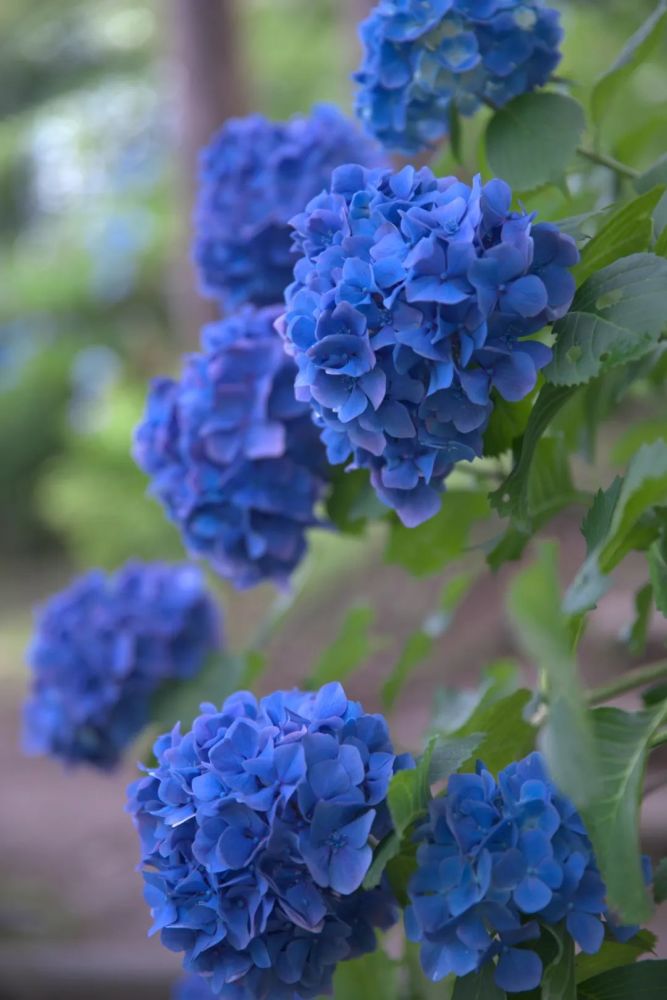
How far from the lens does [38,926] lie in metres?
2.97

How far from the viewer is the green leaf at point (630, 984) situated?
1.99 feet

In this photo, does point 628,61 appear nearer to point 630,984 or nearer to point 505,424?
point 505,424

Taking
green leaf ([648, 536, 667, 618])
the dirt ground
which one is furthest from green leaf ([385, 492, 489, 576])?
the dirt ground

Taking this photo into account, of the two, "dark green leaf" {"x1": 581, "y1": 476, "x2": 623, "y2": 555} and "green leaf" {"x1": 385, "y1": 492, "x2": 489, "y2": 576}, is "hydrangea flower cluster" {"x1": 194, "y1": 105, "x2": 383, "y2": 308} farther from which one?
"dark green leaf" {"x1": 581, "y1": 476, "x2": 623, "y2": 555}

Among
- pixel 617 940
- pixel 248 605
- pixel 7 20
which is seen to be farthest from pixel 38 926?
pixel 7 20

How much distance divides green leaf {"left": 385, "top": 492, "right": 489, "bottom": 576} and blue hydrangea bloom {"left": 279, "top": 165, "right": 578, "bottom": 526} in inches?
10.8

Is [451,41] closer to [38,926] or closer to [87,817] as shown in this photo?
[38,926]

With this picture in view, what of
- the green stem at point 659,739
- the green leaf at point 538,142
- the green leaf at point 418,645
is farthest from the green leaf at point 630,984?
the green leaf at point 538,142

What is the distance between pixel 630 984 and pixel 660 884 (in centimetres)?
5

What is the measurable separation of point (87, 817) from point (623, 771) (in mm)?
3451

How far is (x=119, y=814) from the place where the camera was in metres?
3.78

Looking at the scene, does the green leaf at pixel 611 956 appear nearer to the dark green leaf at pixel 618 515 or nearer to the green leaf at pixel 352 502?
the dark green leaf at pixel 618 515

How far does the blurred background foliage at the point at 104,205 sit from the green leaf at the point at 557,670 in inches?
15.4

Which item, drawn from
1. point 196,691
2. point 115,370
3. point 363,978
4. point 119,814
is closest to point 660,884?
point 363,978
